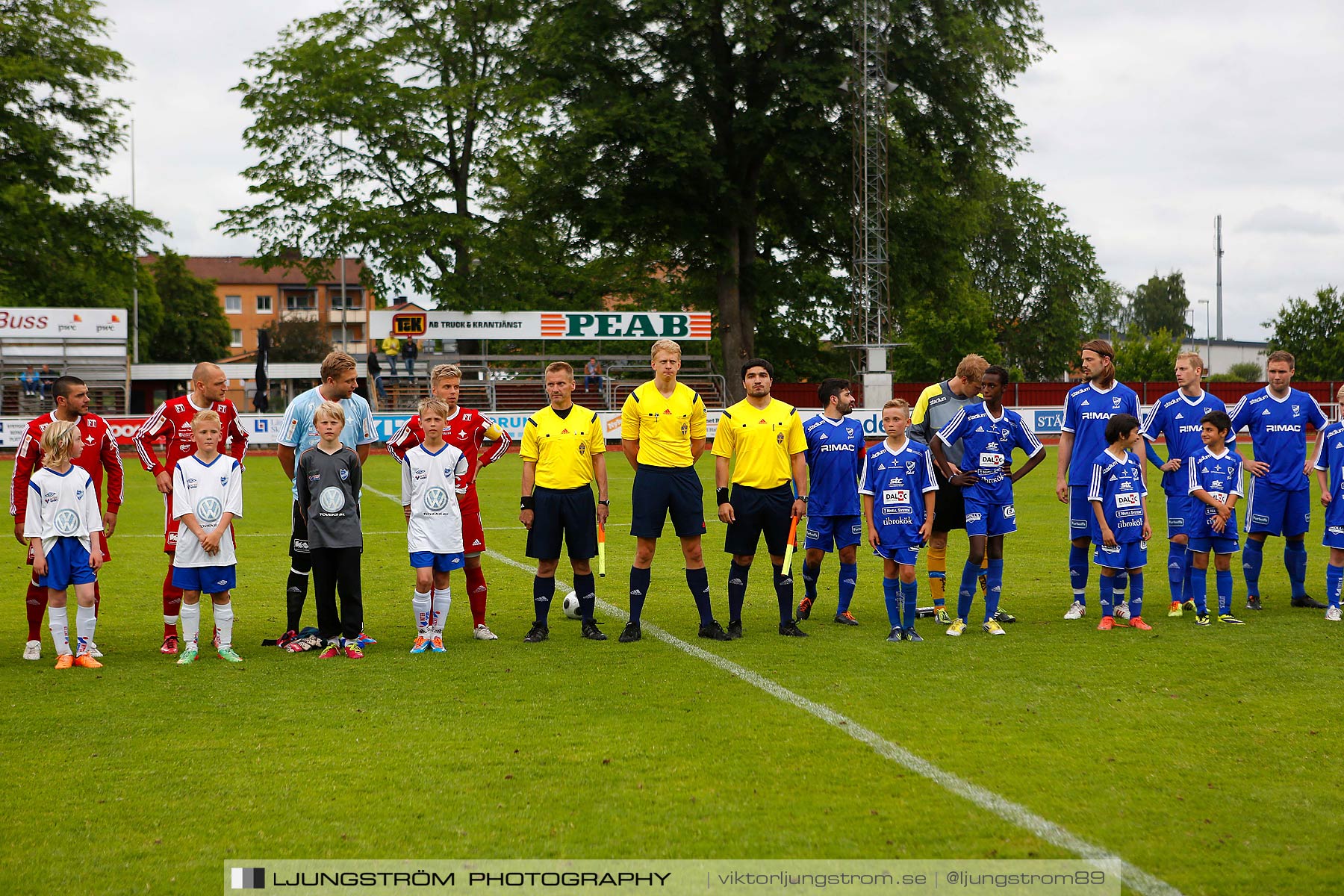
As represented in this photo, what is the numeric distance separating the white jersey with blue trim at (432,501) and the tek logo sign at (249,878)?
4039 mm

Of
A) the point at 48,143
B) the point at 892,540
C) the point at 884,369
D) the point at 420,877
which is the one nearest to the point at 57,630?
the point at 420,877

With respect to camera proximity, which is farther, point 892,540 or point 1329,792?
point 892,540

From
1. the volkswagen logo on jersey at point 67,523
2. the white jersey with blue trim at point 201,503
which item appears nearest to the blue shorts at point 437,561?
the white jersey with blue trim at point 201,503

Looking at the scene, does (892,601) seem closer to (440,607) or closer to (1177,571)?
(1177,571)

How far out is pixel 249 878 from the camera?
13.6ft

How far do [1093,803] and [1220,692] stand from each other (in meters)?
2.37

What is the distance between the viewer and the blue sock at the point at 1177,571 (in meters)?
9.36

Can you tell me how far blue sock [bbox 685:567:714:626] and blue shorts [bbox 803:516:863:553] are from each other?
117 cm

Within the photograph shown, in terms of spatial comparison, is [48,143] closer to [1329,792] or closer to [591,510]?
[591,510]

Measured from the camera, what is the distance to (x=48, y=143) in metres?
39.3

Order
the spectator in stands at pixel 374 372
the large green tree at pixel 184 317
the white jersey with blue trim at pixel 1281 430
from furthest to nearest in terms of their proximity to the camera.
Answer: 1. the large green tree at pixel 184 317
2. the spectator in stands at pixel 374 372
3. the white jersey with blue trim at pixel 1281 430

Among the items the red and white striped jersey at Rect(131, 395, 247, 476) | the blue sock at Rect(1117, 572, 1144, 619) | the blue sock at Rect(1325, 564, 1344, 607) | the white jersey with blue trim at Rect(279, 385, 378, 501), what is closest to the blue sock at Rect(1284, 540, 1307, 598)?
the blue sock at Rect(1325, 564, 1344, 607)

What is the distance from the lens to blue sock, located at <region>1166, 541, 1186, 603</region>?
936cm

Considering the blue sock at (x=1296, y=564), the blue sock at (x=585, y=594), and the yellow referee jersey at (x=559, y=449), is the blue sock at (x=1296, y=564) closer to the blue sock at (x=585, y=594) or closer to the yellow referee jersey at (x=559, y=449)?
the blue sock at (x=585, y=594)
